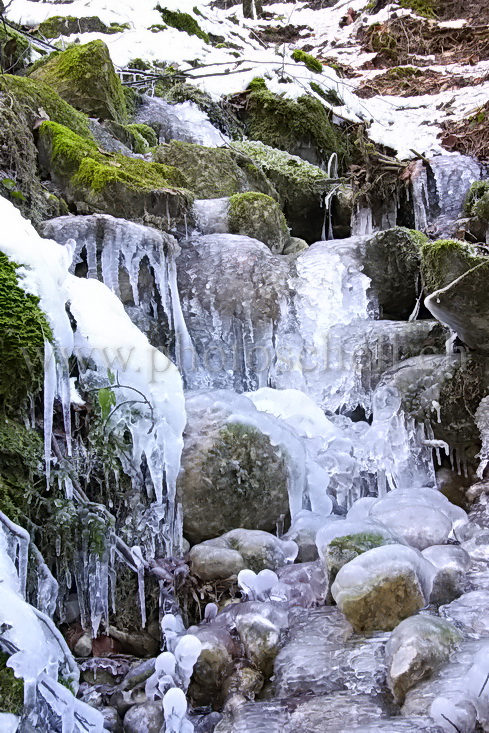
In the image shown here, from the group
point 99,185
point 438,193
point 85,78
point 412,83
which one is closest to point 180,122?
point 85,78

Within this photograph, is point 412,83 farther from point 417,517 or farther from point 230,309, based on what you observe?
point 417,517

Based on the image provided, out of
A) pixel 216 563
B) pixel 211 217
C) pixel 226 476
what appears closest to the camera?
pixel 216 563

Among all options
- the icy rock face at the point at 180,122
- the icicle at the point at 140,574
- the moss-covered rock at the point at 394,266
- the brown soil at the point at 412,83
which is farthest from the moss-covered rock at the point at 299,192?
the icicle at the point at 140,574

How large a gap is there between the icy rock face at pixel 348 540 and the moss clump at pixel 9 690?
1301mm

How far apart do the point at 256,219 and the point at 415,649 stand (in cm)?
473

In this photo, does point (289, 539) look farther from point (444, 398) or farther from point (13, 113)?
point (13, 113)

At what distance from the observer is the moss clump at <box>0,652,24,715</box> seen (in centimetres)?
170

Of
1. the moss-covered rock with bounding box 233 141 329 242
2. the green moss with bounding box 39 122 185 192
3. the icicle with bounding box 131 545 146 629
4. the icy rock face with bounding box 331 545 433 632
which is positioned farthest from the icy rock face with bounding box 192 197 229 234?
the icy rock face with bounding box 331 545 433 632

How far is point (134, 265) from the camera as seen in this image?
185 inches

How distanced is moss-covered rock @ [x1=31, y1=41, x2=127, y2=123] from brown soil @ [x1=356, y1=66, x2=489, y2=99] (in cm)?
511

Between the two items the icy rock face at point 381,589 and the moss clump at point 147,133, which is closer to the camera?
the icy rock face at point 381,589

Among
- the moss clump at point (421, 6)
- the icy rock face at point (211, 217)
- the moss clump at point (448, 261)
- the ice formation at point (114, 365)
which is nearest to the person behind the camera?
the ice formation at point (114, 365)

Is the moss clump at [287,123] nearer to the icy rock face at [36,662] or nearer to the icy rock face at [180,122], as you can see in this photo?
the icy rock face at [180,122]

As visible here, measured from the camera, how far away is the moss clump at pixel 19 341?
8.36ft
